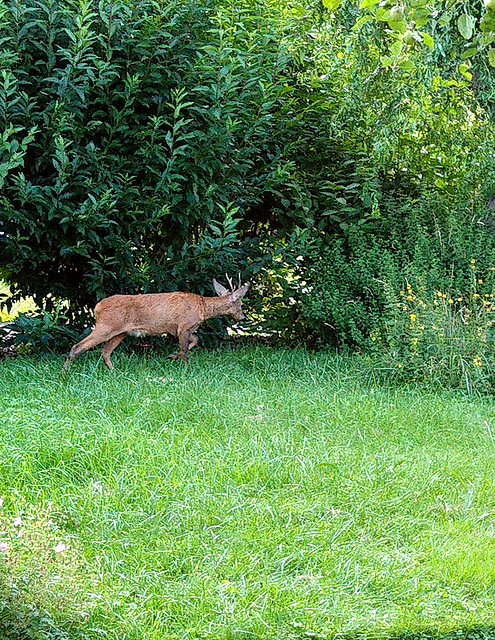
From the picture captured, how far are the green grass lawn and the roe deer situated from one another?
0.77m

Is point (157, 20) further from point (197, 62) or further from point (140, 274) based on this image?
point (140, 274)

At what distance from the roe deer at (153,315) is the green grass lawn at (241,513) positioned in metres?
0.77

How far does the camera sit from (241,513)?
5148mm

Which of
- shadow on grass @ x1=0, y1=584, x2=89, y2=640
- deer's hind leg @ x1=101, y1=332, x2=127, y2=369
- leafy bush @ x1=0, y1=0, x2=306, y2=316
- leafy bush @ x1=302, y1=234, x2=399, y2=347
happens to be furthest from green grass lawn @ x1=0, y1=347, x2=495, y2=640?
leafy bush @ x1=302, y1=234, x2=399, y2=347

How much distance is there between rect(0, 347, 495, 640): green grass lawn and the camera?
4129mm

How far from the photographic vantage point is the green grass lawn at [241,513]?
13.5 feet

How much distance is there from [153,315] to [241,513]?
149 inches

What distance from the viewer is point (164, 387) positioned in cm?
788

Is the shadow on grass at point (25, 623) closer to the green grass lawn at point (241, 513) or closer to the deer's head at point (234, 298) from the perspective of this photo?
the green grass lawn at point (241, 513)

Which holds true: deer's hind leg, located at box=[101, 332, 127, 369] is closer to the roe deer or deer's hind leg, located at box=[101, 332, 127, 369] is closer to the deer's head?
the roe deer

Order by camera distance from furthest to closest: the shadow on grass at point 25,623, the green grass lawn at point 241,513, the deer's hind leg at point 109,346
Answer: the deer's hind leg at point 109,346, the green grass lawn at point 241,513, the shadow on grass at point 25,623

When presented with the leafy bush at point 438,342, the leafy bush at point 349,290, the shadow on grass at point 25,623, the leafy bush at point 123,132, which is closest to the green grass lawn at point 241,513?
the shadow on grass at point 25,623

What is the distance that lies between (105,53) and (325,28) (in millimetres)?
2352

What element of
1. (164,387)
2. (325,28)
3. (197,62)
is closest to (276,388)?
(164,387)
